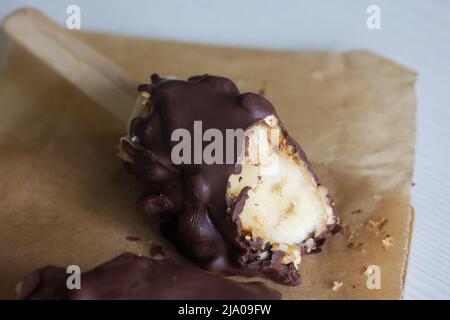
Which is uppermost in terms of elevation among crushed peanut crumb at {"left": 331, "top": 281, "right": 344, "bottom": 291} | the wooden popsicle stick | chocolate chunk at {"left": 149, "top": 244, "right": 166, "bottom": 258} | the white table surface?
the white table surface

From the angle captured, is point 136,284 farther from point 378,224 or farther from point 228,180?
point 378,224

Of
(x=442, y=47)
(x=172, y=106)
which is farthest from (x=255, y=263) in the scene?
(x=442, y=47)

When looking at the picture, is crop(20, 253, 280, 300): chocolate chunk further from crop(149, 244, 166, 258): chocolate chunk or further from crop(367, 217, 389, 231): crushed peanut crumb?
crop(367, 217, 389, 231): crushed peanut crumb

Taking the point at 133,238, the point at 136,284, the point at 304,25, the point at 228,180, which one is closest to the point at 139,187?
the point at 133,238

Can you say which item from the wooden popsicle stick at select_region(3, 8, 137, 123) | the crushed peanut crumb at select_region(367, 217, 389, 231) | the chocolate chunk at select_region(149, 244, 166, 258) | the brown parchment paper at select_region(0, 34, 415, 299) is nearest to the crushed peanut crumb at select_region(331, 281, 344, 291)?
the brown parchment paper at select_region(0, 34, 415, 299)

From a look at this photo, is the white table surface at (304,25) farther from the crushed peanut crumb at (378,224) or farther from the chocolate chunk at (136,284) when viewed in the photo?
the chocolate chunk at (136,284)
